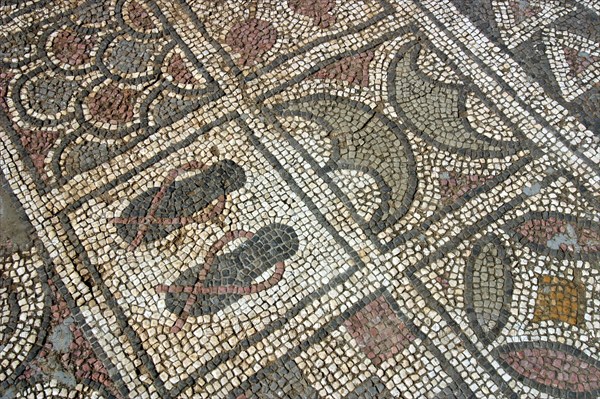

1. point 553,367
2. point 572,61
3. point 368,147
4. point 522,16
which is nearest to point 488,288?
point 553,367

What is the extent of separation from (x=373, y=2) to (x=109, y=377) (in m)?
3.56

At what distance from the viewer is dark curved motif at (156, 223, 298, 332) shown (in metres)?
4.84

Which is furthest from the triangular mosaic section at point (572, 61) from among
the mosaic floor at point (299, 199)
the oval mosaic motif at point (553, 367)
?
the oval mosaic motif at point (553, 367)

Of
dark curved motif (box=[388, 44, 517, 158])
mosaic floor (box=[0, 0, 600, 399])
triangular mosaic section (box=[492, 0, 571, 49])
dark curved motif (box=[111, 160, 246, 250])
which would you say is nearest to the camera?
mosaic floor (box=[0, 0, 600, 399])

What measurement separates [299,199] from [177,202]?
827 millimetres

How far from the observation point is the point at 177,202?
5230 mm

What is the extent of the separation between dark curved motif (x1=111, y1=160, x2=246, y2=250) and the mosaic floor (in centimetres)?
2

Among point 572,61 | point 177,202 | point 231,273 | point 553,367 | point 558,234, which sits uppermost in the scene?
point 177,202

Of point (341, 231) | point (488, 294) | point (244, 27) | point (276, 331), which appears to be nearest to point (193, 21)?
point (244, 27)

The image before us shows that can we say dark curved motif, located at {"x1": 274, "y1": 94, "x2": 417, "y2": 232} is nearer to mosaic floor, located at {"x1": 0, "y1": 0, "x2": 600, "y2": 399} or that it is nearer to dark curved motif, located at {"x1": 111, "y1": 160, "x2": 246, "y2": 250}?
mosaic floor, located at {"x1": 0, "y1": 0, "x2": 600, "y2": 399}

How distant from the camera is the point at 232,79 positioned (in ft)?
19.0

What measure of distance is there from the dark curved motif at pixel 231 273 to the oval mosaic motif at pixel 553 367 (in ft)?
4.92

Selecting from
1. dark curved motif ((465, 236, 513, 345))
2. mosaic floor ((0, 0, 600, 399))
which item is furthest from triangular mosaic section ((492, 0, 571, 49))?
dark curved motif ((465, 236, 513, 345))

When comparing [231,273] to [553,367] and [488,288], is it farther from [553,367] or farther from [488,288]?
[553,367]
